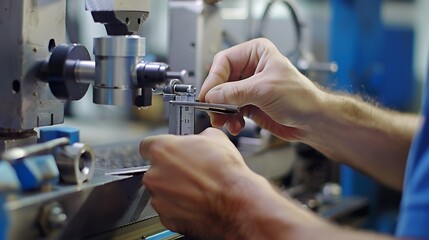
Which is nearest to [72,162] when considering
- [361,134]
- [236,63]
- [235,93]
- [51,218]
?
[51,218]

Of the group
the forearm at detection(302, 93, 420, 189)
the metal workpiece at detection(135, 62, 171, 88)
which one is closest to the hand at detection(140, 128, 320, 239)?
the metal workpiece at detection(135, 62, 171, 88)

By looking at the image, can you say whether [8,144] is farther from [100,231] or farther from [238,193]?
[238,193]

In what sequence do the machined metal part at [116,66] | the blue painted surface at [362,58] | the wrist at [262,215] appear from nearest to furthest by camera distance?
the wrist at [262,215]
the machined metal part at [116,66]
the blue painted surface at [362,58]

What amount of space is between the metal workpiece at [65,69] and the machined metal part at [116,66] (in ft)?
0.14

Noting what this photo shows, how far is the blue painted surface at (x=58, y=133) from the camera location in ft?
2.94

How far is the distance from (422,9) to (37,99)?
3724mm

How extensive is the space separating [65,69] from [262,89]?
34 centimetres

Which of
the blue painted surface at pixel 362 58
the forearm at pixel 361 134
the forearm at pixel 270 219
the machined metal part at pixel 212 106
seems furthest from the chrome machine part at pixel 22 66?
the blue painted surface at pixel 362 58

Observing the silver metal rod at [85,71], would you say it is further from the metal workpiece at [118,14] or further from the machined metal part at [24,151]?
the machined metal part at [24,151]

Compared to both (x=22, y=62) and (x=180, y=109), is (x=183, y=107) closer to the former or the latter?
(x=180, y=109)

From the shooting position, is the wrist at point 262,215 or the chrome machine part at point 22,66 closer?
the wrist at point 262,215

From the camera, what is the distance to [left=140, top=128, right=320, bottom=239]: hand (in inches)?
29.2

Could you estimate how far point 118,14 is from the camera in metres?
0.89

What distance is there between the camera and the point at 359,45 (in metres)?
2.59
